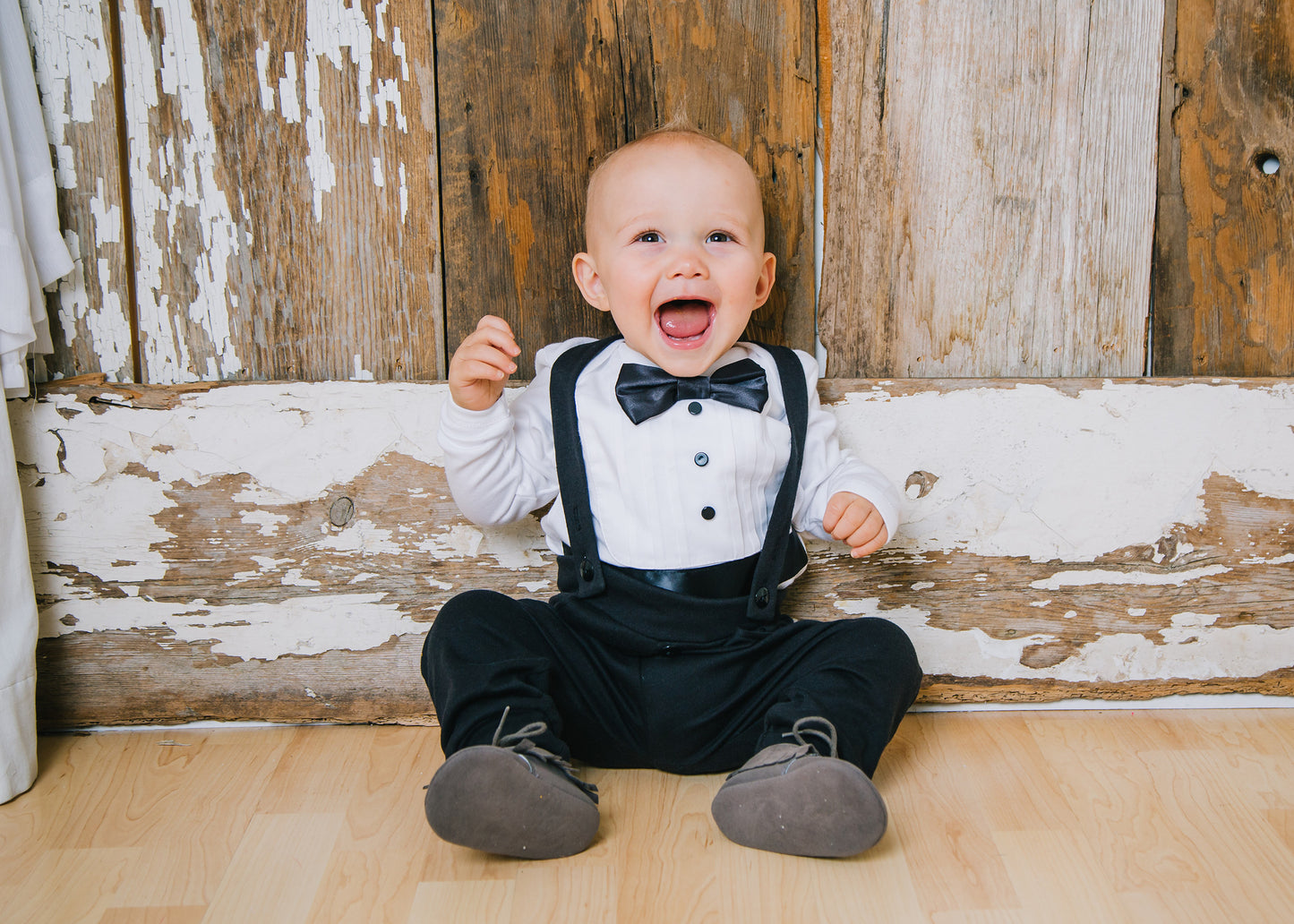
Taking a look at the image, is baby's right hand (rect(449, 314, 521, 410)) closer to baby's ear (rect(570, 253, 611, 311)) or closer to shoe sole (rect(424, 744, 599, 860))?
baby's ear (rect(570, 253, 611, 311))

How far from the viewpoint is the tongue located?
1138 mm

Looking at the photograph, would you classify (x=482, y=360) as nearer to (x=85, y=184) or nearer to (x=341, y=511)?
(x=341, y=511)

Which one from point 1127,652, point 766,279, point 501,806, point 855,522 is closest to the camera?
point 501,806

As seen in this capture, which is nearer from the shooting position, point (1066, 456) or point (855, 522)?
point (855, 522)

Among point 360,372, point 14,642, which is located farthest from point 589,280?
point 14,642

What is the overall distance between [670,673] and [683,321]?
424 mm

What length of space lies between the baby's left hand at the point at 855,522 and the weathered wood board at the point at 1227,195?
54 cm

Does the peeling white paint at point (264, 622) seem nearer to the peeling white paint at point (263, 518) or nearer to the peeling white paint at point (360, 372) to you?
the peeling white paint at point (263, 518)

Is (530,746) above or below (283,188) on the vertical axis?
below

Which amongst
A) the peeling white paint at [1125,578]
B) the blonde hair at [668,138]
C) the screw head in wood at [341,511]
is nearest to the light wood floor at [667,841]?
the peeling white paint at [1125,578]

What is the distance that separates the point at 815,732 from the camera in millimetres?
1005

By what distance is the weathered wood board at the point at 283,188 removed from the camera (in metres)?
1.25

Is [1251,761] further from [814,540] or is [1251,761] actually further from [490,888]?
[490,888]

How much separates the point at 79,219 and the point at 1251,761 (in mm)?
1655
